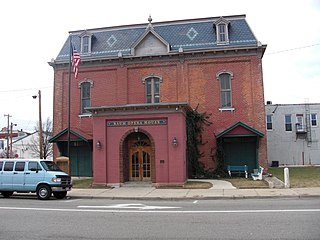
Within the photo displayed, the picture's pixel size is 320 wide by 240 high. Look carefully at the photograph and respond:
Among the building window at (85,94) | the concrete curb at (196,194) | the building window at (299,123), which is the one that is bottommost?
the concrete curb at (196,194)

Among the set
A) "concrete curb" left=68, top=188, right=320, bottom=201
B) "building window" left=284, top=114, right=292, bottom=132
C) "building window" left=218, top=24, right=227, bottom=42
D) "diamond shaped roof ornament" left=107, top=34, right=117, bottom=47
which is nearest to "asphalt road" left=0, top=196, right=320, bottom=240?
"concrete curb" left=68, top=188, right=320, bottom=201

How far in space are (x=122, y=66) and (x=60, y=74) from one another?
5388mm

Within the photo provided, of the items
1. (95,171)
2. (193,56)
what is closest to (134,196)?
(95,171)

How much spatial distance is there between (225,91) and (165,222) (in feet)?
59.8

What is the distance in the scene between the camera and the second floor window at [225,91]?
26609mm

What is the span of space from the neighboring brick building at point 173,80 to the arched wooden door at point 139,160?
0.06 m

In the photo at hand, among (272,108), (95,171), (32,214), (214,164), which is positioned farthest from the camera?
(272,108)

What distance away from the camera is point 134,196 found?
16.8 metres

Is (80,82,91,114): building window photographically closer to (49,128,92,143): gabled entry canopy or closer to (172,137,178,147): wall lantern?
(49,128,92,143): gabled entry canopy

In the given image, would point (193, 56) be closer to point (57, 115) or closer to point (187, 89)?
point (187, 89)

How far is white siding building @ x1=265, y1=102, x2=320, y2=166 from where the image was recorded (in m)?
42.2

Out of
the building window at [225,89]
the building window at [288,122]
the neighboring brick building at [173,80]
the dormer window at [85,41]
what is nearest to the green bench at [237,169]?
the neighboring brick building at [173,80]

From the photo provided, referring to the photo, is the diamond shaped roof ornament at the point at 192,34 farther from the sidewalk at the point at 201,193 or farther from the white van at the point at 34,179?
the white van at the point at 34,179

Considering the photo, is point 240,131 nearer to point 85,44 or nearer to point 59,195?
point 59,195
